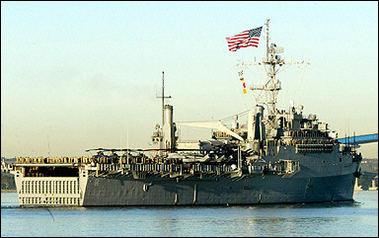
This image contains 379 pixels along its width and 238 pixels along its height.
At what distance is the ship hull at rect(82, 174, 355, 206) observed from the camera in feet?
205

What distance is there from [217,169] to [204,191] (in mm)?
2081

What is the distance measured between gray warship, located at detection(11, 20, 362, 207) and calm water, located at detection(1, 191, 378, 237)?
1567 millimetres

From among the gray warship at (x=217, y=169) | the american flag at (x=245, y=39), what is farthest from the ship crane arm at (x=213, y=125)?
the american flag at (x=245, y=39)

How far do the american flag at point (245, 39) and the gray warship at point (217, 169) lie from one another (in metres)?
6.35

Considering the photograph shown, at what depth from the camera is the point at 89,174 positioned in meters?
61.5

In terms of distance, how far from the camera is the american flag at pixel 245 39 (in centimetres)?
6731

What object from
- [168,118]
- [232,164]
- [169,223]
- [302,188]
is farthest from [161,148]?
[169,223]

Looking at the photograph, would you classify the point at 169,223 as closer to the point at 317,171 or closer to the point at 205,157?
the point at 205,157

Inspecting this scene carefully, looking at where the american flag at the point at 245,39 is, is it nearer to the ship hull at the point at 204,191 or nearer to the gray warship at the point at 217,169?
the gray warship at the point at 217,169

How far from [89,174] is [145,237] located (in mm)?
15994

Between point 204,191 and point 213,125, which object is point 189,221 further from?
point 213,125

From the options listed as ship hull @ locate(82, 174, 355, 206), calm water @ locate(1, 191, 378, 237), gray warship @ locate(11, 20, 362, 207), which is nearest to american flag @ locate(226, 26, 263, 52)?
gray warship @ locate(11, 20, 362, 207)

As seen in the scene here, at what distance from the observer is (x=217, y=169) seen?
64750 millimetres

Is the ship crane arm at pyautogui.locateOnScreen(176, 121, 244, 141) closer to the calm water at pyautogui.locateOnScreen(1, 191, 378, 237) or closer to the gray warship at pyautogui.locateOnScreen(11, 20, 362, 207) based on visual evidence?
the gray warship at pyautogui.locateOnScreen(11, 20, 362, 207)
